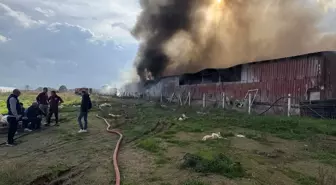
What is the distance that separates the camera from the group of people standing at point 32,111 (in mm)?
12078

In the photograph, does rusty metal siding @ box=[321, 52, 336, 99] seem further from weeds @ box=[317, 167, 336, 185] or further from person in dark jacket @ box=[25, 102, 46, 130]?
person in dark jacket @ box=[25, 102, 46, 130]

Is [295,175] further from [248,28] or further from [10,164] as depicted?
[248,28]

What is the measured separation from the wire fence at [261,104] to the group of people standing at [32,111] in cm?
1035

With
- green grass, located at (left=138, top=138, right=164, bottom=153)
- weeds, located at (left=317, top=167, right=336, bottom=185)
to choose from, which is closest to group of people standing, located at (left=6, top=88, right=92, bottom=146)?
Answer: green grass, located at (left=138, top=138, right=164, bottom=153)

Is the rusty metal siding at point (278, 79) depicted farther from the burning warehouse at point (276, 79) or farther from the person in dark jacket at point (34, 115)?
the person in dark jacket at point (34, 115)

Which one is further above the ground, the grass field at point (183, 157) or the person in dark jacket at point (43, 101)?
the person in dark jacket at point (43, 101)

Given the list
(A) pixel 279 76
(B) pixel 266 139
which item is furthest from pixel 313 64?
(B) pixel 266 139

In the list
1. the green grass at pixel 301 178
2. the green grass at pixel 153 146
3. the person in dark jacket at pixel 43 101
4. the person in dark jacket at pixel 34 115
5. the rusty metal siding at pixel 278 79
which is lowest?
the green grass at pixel 301 178

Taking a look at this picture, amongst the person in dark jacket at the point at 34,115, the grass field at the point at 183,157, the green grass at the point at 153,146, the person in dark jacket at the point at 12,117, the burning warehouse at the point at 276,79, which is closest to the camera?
the grass field at the point at 183,157

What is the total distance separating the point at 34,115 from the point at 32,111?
27 centimetres

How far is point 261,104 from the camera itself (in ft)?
81.7

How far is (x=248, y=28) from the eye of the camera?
38.7 metres

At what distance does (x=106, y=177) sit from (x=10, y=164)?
311cm

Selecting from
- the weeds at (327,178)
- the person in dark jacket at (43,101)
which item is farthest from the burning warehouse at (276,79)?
the person in dark jacket at (43,101)
